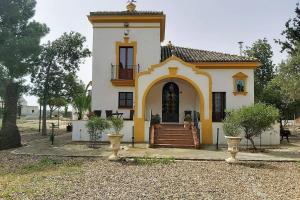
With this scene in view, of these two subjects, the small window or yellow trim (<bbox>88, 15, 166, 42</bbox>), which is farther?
the small window

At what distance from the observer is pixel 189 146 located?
17.8 metres

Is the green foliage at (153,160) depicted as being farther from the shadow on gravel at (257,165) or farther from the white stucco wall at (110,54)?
the white stucco wall at (110,54)

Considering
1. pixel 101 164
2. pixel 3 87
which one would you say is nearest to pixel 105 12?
pixel 3 87

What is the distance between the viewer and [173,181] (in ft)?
31.5

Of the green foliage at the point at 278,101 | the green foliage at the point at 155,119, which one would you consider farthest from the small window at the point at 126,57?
the green foliage at the point at 278,101

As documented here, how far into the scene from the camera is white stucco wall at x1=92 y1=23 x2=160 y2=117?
74.3 ft

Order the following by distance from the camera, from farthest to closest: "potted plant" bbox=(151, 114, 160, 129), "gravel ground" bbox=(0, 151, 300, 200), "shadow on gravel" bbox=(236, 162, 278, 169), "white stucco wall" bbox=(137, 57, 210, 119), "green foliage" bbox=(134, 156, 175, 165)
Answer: "potted plant" bbox=(151, 114, 160, 129) → "white stucco wall" bbox=(137, 57, 210, 119) → "green foliage" bbox=(134, 156, 175, 165) → "shadow on gravel" bbox=(236, 162, 278, 169) → "gravel ground" bbox=(0, 151, 300, 200)

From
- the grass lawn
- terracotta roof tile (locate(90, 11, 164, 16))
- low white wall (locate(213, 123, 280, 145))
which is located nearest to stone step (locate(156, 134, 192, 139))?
low white wall (locate(213, 123, 280, 145))

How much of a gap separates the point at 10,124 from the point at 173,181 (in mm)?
12007

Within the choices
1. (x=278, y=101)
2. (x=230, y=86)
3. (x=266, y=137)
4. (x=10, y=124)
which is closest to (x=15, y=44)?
(x=10, y=124)

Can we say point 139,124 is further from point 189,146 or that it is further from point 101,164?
point 101,164

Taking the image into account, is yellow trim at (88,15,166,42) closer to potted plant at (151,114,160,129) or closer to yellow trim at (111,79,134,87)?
yellow trim at (111,79,134,87)

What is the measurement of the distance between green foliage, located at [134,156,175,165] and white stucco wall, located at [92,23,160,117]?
31.3 ft

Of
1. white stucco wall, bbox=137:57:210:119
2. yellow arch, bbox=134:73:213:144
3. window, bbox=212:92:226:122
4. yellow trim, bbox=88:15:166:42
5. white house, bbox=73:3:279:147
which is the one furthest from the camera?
yellow trim, bbox=88:15:166:42
